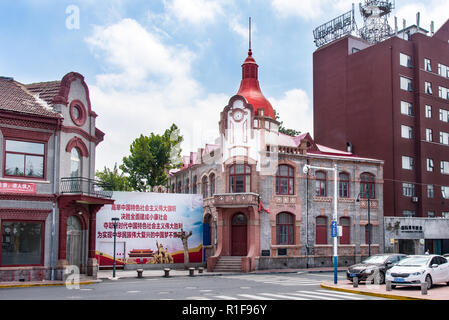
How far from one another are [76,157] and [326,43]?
39276mm

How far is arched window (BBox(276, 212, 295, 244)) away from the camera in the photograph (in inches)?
1690

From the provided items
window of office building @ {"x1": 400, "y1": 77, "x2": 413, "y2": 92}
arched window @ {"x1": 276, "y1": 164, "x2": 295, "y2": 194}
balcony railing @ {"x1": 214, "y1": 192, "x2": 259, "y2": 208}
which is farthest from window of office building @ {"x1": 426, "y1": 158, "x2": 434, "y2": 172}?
balcony railing @ {"x1": 214, "y1": 192, "x2": 259, "y2": 208}

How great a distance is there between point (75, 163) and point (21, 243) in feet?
19.2

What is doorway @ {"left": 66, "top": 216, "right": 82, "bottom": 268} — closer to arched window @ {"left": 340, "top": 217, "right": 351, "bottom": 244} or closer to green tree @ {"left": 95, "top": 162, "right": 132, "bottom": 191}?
arched window @ {"left": 340, "top": 217, "right": 351, "bottom": 244}

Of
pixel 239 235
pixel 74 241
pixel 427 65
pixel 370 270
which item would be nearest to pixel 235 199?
pixel 239 235

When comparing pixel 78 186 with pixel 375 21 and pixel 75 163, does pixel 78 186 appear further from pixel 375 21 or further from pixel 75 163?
pixel 375 21

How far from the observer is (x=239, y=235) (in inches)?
1668

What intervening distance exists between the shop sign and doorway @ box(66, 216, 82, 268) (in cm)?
334

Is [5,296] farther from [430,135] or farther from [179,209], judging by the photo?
[430,135]

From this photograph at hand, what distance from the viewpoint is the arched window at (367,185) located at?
47.0 meters

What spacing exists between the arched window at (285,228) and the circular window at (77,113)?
1790 cm

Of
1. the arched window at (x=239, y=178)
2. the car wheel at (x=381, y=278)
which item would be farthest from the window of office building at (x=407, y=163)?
the car wheel at (x=381, y=278)

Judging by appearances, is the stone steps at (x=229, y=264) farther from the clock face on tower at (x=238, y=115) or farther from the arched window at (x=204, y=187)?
the clock face on tower at (x=238, y=115)

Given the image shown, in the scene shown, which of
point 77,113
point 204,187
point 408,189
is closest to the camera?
point 77,113
